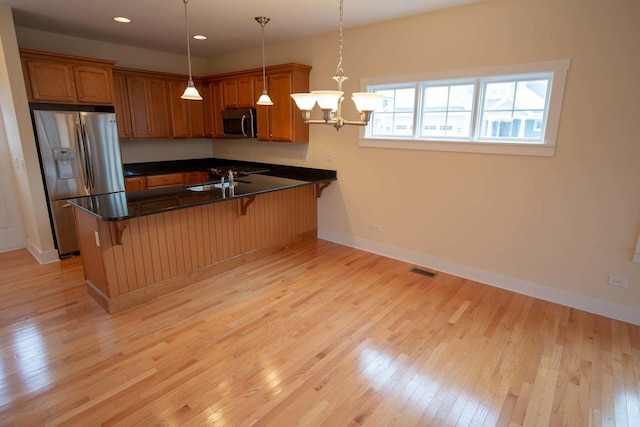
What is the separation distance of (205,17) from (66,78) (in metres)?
1.84

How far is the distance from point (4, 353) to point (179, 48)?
4.43 meters

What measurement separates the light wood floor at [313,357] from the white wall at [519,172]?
Result: 0.36 m

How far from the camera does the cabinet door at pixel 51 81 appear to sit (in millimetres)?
3793

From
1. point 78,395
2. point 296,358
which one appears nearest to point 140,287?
point 78,395

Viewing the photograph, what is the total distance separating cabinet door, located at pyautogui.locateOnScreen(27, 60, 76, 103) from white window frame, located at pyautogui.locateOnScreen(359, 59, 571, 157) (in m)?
3.43

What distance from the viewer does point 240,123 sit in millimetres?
5090

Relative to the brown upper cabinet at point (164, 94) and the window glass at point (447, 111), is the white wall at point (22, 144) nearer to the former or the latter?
the brown upper cabinet at point (164, 94)

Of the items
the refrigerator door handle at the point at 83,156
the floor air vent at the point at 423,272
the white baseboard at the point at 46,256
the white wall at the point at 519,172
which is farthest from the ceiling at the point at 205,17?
the floor air vent at the point at 423,272

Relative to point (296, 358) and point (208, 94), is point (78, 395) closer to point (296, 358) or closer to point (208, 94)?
point (296, 358)

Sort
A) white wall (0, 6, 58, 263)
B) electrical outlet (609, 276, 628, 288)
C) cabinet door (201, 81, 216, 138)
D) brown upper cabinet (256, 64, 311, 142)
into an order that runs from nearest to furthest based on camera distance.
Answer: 1. electrical outlet (609, 276, 628, 288)
2. white wall (0, 6, 58, 263)
3. brown upper cabinet (256, 64, 311, 142)
4. cabinet door (201, 81, 216, 138)

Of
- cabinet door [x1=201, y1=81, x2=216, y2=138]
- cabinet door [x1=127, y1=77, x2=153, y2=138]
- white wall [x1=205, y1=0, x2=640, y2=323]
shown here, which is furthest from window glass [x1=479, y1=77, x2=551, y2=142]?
cabinet door [x1=127, y1=77, x2=153, y2=138]

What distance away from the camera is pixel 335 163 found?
456cm

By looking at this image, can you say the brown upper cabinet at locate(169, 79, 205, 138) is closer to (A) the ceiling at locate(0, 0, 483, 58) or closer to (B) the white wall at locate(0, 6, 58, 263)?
(A) the ceiling at locate(0, 0, 483, 58)

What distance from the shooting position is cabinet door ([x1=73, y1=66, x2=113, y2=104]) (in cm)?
411
